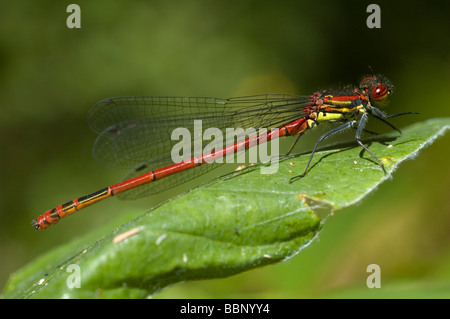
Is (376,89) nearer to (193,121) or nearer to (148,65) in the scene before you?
(193,121)

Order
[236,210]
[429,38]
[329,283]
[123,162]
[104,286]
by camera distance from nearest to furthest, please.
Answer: [104,286] < [236,210] < [329,283] < [123,162] < [429,38]

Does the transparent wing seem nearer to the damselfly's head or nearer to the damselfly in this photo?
the damselfly

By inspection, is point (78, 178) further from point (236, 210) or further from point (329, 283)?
point (236, 210)

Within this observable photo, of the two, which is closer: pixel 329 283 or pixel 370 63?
pixel 329 283

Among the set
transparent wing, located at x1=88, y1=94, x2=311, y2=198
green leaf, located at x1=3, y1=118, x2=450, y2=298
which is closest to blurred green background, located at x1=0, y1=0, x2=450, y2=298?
transparent wing, located at x1=88, y1=94, x2=311, y2=198

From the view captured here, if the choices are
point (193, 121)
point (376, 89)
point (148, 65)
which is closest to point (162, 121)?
point (193, 121)

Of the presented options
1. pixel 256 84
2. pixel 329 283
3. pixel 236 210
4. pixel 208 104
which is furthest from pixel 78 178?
pixel 236 210
